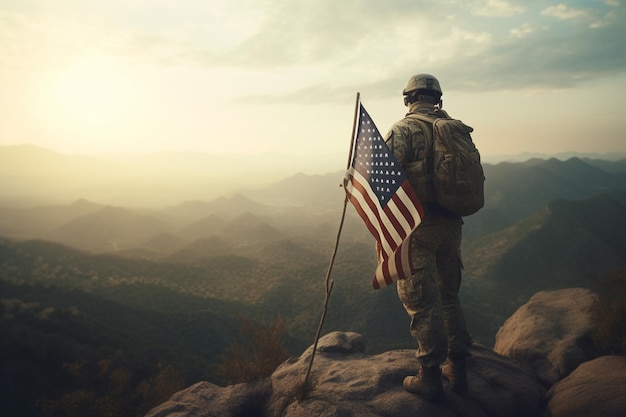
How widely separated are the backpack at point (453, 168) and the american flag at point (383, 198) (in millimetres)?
848

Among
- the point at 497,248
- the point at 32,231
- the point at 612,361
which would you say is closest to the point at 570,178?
the point at 497,248

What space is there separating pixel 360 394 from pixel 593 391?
409cm

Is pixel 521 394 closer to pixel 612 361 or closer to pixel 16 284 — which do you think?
pixel 612 361

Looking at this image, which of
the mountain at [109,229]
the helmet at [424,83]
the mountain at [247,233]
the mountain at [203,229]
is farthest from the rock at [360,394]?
the mountain at [203,229]

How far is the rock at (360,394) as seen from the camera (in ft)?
16.5

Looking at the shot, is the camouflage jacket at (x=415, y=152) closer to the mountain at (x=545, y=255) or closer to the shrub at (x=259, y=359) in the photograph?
the shrub at (x=259, y=359)

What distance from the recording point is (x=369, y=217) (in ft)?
15.4

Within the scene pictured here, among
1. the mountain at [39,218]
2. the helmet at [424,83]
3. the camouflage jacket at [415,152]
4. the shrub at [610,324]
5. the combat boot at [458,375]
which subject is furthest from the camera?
the mountain at [39,218]

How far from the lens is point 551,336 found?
28.3 feet

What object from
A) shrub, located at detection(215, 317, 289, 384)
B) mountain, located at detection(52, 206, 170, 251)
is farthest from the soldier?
mountain, located at detection(52, 206, 170, 251)

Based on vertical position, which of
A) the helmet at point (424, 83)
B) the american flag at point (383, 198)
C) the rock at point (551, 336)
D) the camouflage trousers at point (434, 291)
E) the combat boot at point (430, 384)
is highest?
the helmet at point (424, 83)

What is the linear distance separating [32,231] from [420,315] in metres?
104

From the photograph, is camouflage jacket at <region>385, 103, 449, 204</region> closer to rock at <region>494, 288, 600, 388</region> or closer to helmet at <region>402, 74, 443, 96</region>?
helmet at <region>402, 74, 443, 96</region>

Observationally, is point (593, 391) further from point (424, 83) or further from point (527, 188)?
point (527, 188)
